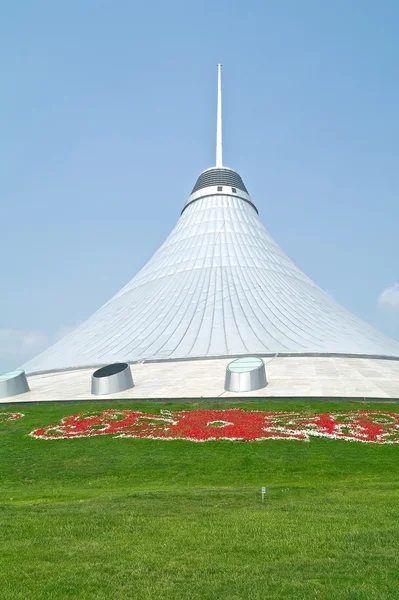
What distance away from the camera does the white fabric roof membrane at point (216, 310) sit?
24266 mm

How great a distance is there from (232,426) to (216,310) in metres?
15.7

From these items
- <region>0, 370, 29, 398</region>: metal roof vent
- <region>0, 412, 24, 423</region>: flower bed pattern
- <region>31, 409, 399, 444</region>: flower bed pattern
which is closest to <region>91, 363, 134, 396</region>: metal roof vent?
<region>0, 412, 24, 423</region>: flower bed pattern

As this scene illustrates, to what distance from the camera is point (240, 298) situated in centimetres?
2831

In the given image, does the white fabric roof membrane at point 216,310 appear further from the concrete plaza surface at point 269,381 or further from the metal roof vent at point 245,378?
the metal roof vent at point 245,378

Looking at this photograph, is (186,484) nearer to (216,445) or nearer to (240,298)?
(216,445)

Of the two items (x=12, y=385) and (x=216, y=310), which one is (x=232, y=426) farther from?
(x=216, y=310)

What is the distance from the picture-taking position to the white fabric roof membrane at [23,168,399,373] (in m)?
24.3

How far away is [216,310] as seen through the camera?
27344 mm

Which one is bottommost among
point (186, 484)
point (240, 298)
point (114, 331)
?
point (186, 484)

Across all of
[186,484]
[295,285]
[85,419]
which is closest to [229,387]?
[85,419]

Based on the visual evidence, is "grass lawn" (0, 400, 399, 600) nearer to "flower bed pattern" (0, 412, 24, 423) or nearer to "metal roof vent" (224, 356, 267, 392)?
"flower bed pattern" (0, 412, 24, 423)

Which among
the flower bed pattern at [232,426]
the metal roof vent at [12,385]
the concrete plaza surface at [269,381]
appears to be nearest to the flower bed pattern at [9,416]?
the flower bed pattern at [232,426]

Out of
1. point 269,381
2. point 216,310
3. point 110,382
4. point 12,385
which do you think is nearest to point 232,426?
point 269,381

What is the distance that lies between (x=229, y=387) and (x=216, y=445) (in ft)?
18.9
